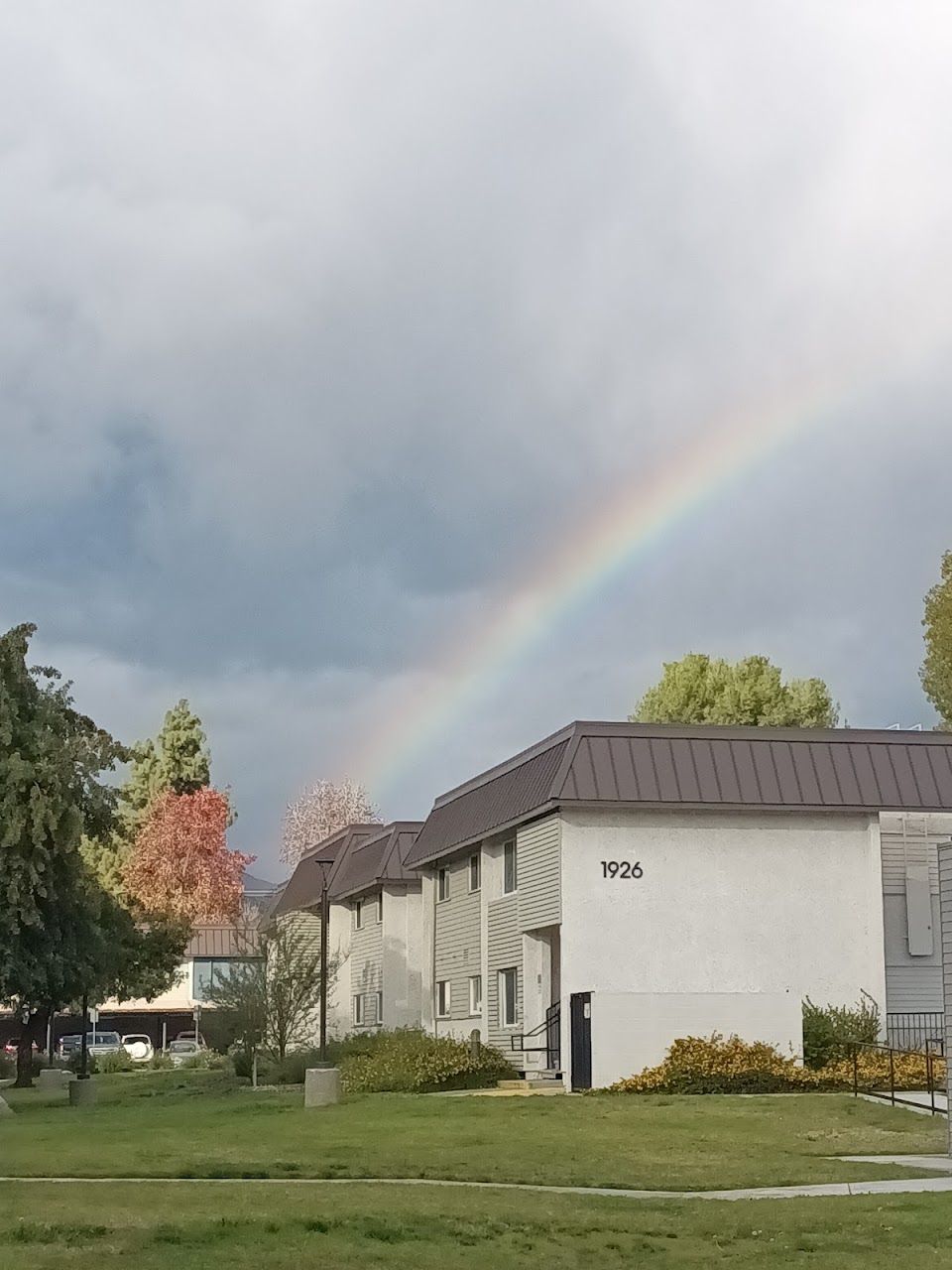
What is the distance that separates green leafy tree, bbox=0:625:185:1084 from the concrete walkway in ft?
58.9

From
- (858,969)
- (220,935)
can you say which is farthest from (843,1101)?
(220,935)

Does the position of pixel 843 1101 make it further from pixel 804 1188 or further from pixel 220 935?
pixel 220 935

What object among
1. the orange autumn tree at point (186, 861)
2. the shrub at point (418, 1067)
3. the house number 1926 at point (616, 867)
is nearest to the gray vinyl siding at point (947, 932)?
the house number 1926 at point (616, 867)

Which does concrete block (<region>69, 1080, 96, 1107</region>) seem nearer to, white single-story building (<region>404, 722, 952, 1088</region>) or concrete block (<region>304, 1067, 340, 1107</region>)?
concrete block (<region>304, 1067, 340, 1107</region>)

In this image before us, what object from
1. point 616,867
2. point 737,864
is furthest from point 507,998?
point 737,864

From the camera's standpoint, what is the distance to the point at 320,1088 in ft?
97.9

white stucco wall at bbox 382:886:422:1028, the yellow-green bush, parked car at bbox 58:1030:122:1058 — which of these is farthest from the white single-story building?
parked car at bbox 58:1030:122:1058

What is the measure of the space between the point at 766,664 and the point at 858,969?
124ft

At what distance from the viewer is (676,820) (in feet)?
116

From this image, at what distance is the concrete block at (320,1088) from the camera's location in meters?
29.8

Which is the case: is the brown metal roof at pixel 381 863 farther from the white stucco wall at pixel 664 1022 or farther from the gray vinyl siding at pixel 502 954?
the white stucco wall at pixel 664 1022

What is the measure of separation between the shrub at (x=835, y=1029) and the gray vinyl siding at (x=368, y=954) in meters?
17.6

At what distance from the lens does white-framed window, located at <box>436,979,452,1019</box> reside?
45281 millimetres

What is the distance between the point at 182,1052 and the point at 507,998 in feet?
120
